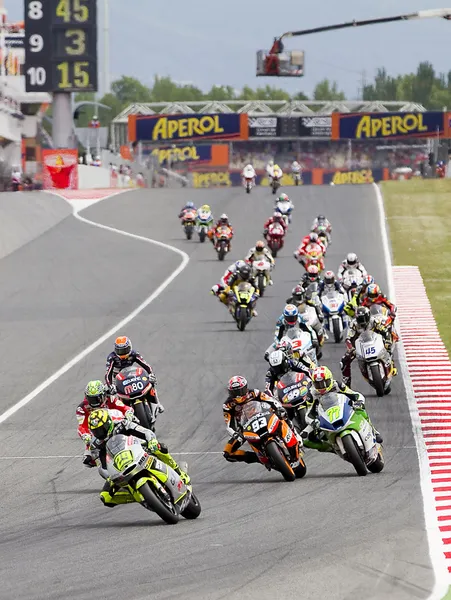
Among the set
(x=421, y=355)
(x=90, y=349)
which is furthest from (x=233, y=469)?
(x=90, y=349)

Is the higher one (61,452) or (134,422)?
(134,422)

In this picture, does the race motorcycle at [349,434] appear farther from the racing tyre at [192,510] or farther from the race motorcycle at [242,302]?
the race motorcycle at [242,302]

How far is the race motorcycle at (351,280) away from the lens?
3086 cm

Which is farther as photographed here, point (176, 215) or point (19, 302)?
point (176, 215)

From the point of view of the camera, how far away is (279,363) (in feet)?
64.0

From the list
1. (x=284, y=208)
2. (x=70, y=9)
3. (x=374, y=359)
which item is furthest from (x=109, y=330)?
(x=70, y=9)

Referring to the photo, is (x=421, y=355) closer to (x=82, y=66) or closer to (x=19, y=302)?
(x=19, y=302)

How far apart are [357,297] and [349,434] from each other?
12.9m

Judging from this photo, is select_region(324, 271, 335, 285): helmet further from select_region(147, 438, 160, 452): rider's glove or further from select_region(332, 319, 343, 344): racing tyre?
select_region(147, 438, 160, 452): rider's glove

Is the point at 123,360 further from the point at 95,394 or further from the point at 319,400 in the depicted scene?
the point at 95,394

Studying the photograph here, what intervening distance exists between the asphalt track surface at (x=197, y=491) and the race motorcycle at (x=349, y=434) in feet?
0.75

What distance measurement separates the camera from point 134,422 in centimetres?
1559

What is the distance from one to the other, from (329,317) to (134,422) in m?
14.4

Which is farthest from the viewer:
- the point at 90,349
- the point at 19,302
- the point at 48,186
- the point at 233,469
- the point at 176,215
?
the point at 48,186
